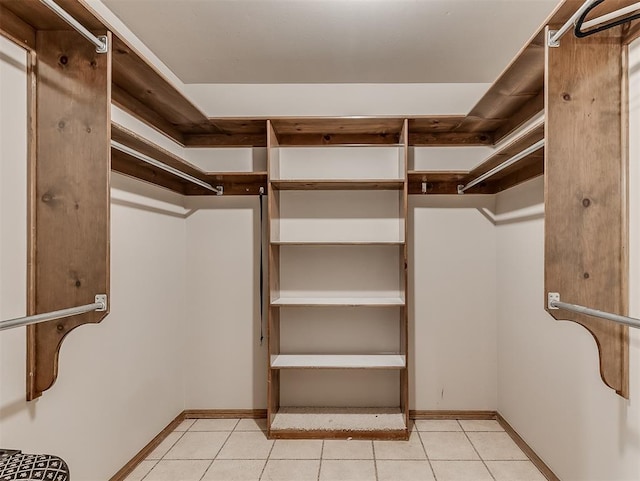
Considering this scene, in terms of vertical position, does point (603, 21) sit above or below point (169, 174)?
above

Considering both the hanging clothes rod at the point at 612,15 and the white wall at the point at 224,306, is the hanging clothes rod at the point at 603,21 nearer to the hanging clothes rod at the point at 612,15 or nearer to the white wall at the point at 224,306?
the hanging clothes rod at the point at 612,15

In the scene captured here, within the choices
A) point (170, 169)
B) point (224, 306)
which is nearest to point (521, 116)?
point (170, 169)

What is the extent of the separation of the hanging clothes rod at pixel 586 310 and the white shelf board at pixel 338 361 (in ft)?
4.51

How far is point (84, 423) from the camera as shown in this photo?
6.48 ft

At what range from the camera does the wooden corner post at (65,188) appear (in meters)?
1.57

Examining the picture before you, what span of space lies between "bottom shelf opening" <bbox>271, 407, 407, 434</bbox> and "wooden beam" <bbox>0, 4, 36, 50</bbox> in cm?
250

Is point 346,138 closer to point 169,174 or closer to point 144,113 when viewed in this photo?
point 169,174

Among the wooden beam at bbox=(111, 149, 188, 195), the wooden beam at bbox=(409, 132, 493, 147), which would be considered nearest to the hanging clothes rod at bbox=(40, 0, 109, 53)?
the wooden beam at bbox=(111, 149, 188, 195)

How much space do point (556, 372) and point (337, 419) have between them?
1452 mm

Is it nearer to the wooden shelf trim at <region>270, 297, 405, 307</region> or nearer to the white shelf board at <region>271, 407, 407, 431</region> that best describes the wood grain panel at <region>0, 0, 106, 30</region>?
the wooden shelf trim at <region>270, 297, 405, 307</region>

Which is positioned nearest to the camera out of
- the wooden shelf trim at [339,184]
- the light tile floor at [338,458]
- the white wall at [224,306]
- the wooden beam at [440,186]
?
the light tile floor at [338,458]

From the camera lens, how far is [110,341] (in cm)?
217

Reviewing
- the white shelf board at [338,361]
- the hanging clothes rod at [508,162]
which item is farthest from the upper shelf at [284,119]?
the white shelf board at [338,361]

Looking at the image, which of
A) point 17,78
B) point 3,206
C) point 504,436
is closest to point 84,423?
point 3,206
